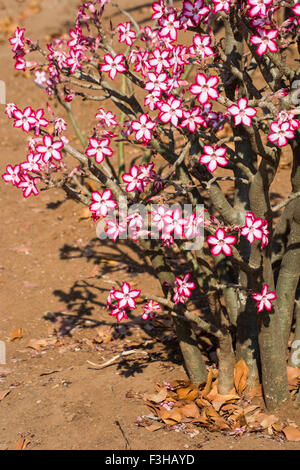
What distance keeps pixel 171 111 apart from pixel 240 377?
182 centimetres

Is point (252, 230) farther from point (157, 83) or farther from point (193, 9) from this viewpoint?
point (193, 9)

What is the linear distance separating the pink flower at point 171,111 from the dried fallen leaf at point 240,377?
1751 millimetres

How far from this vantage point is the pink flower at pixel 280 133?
2494 millimetres

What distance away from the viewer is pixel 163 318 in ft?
15.4

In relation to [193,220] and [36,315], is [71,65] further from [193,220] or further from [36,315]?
[36,315]

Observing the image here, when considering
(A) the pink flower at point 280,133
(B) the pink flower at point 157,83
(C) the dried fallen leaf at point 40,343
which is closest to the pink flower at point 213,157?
(A) the pink flower at point 280,133

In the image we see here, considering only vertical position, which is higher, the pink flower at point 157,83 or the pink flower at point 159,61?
the pink flower at point 159,61

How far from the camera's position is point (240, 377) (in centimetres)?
365

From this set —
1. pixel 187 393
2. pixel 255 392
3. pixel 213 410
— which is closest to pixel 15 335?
pixel 187 393

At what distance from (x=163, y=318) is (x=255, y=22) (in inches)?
106

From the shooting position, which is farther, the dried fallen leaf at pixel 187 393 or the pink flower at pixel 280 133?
the dried fallen leaf at pixel 187 393

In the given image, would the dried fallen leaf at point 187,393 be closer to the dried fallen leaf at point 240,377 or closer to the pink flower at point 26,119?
the dried fallen leaf at point 240,377

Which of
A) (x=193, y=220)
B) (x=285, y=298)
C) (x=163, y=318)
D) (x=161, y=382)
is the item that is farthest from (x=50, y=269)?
(x=193, y=220)

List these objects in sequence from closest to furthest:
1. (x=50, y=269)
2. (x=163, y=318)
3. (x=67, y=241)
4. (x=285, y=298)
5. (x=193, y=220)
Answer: (x=193, y=220), (x=285, y=298), (x=163, y=318), (x=50, y=269), (x=67, y=241)
